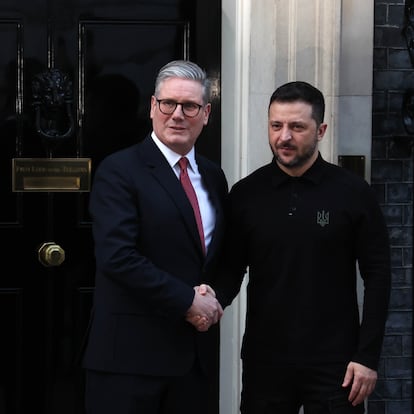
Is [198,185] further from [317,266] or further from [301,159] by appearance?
[317,266]

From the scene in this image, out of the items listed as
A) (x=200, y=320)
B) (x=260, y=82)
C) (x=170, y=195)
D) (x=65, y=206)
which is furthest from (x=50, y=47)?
(x=200, y=320)

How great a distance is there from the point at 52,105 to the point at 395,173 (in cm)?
184

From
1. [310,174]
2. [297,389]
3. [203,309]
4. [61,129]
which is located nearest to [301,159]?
[310,174]

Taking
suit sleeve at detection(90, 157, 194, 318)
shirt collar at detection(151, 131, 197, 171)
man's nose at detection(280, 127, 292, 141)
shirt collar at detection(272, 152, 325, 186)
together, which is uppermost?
man's nose at detection(280, 127, 292, 141)

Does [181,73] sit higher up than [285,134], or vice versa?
[181,73]

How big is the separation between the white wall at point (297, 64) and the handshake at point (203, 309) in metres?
1.43

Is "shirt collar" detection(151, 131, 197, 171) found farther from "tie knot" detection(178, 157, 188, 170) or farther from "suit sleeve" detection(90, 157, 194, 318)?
"suit sleeve" detection(90, 157, 194, 318)

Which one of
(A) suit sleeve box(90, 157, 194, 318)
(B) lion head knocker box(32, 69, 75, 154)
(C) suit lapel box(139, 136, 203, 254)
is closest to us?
(A) suit sleeve box(90, 157, 194, 318)

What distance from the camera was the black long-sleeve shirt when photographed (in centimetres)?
299

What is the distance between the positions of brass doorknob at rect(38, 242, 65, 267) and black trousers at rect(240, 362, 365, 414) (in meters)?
1.52

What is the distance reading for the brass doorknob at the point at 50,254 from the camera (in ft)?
14.1

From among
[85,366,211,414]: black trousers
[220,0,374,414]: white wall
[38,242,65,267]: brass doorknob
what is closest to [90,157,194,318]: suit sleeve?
[85,366,211,414]: black trousers

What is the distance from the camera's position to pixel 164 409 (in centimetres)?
305

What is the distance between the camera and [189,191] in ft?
10.1
